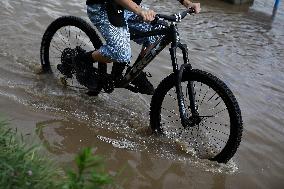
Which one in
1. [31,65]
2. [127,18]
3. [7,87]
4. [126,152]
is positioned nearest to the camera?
[126,152]

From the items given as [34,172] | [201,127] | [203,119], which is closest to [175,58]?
[203,119]

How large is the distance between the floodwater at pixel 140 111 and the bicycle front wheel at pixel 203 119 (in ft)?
0.68

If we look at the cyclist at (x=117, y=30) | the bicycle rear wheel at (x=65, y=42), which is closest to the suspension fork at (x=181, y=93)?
→ the cyclist at (x=117, y=30)

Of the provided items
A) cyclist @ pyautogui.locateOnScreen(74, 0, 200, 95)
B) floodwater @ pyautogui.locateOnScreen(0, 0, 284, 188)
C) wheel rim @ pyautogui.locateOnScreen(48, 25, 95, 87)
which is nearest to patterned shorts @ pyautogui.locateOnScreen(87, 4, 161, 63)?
cyclist @ pyautogui.locateOnScreen(74, 0, 200, 95)

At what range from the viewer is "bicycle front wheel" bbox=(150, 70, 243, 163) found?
4.31m

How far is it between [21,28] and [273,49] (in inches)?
189

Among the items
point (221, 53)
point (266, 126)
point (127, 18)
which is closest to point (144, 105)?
point (127, 18)

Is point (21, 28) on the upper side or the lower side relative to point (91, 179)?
lower

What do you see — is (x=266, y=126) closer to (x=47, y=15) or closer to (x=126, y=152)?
(x=126, y=152)

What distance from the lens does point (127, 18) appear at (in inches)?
207

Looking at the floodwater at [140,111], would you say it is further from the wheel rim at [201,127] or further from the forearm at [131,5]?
the forearm at [131,5]

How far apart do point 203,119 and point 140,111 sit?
89 centimetres

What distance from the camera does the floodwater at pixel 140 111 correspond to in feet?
14.8

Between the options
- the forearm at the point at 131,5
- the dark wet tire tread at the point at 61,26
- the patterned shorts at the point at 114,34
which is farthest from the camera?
the dark wet tire tread at the point at 61,26
